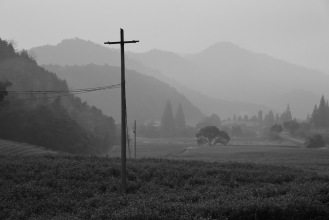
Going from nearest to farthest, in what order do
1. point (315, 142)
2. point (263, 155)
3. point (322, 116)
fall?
point (263, 155)
point (315, 142)
point (322, 116)

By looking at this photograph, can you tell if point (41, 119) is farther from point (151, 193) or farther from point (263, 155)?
point (151, 193)

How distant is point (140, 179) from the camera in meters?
31.8

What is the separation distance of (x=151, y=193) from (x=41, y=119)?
6659 centimetres

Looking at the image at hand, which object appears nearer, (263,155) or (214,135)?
(263,155)

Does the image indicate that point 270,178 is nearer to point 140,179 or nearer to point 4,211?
point 140,179

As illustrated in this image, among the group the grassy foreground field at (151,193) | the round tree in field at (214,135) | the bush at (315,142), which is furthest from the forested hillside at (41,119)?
the bush at (315,142)

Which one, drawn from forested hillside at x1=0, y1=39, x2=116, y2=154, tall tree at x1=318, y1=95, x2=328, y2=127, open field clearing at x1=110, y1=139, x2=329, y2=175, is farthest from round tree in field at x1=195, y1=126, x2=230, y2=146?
tall tree at x1=318, y1=95, x2=328, y2=127

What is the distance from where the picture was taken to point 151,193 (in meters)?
27.4

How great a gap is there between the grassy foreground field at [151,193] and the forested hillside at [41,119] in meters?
35.9

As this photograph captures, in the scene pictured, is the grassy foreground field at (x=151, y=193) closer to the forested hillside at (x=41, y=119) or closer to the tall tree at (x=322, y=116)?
the forested hillside at (x=41, y=119)

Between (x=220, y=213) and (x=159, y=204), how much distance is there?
3.33 meters

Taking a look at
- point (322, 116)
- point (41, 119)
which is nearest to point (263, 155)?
point (41, 119)

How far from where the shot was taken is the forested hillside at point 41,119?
85.0m

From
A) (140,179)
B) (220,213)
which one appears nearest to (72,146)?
(140,179)
